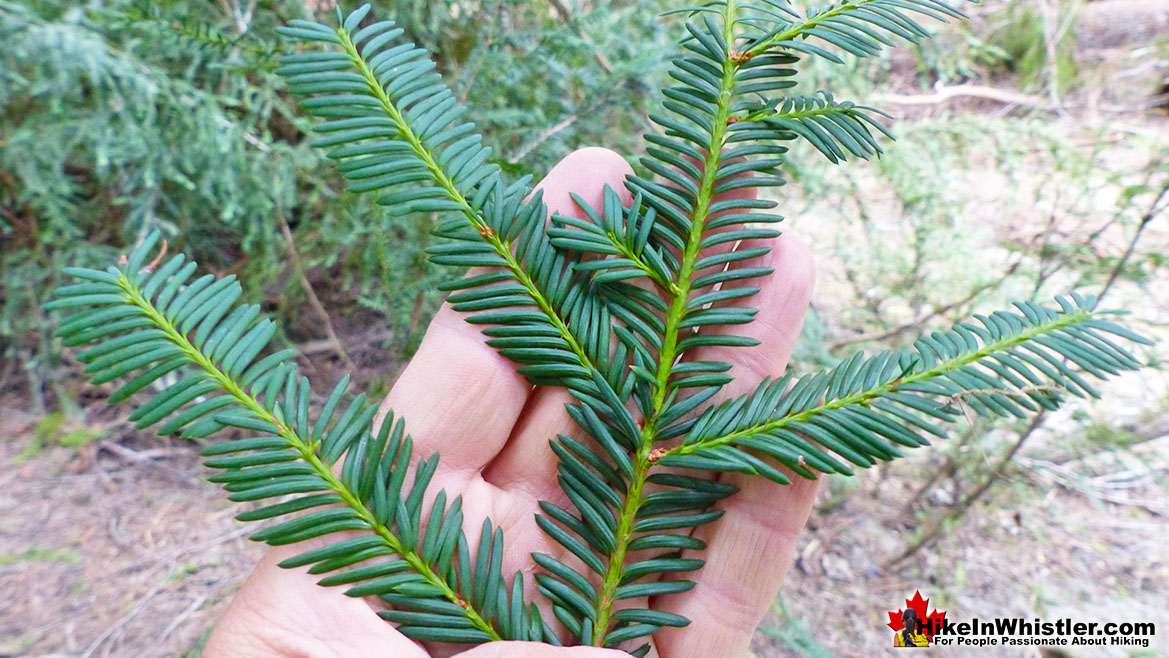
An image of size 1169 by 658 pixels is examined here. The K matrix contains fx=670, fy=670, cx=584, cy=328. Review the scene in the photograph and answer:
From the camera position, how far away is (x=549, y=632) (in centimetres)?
87

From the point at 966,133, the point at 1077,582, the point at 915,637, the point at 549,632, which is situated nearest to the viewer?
the point at 549,632

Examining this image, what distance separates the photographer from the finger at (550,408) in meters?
0.98

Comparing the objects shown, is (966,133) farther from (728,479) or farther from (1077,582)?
(728,479)

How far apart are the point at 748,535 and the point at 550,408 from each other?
353 millimetres

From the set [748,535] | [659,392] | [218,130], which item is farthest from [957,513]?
[218,130]

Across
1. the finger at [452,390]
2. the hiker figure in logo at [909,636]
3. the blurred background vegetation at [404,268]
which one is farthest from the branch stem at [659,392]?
the hiker figure in logo at [909,636]

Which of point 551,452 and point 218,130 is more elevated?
point 218,130

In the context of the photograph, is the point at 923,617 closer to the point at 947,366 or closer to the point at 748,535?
the point at 748,535

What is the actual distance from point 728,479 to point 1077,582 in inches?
50.7

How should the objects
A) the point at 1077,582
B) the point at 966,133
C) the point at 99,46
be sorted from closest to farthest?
the point at 99,46 → the point at 1077,582 → the point at 966,133

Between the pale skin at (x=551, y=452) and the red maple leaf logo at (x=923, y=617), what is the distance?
0.69 m

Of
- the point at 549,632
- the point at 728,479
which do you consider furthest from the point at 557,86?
the point at 549,632

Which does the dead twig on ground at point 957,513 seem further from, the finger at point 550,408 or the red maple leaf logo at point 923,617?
the finger at point 550,408

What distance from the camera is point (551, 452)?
3.30 feet
